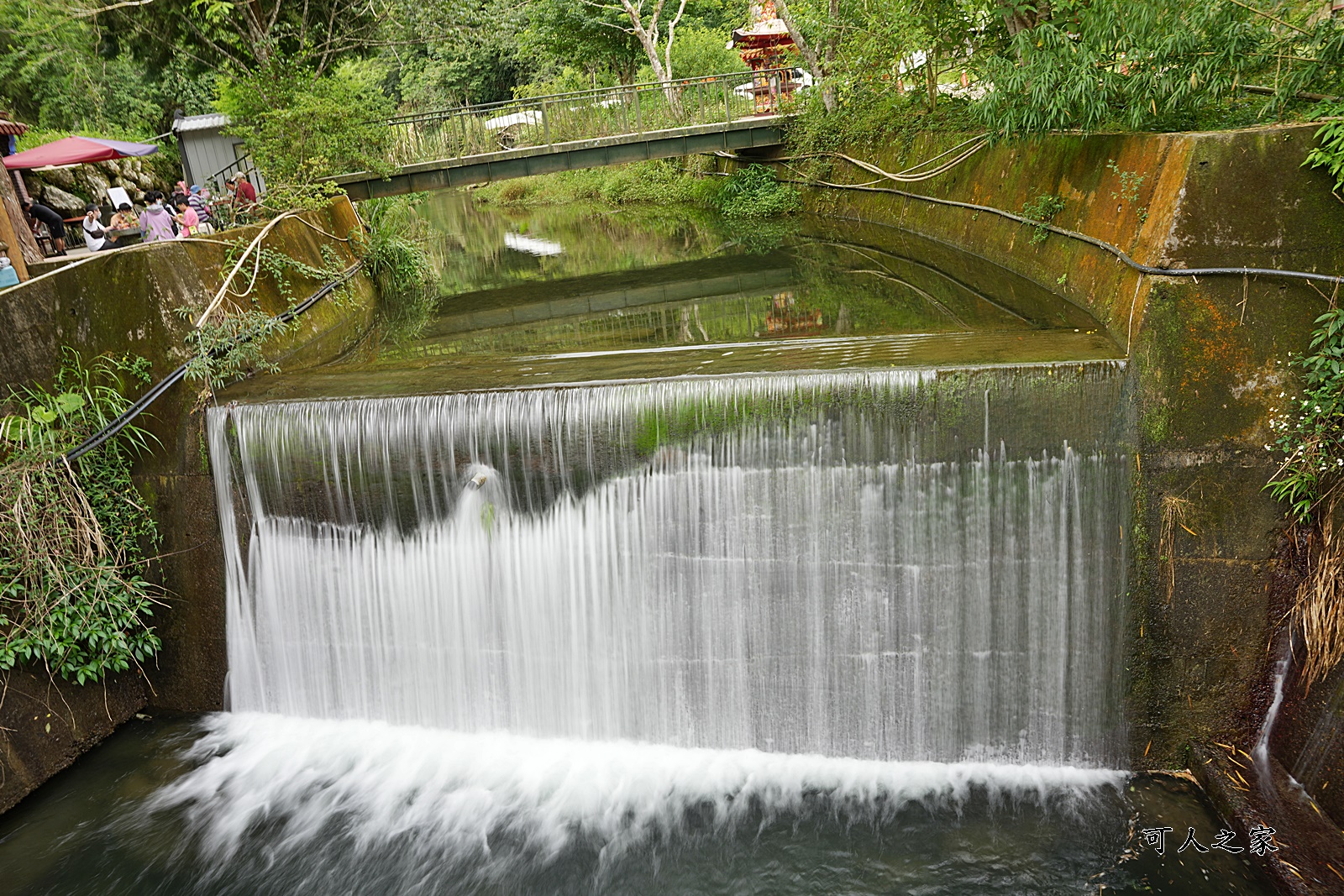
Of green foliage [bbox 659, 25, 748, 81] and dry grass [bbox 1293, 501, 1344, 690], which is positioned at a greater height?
green foliage [bbox 659, 25, 748, 81]

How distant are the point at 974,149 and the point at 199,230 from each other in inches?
458

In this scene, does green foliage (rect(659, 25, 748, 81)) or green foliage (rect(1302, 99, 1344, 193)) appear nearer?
green foliage (rect(1302, 99, 1344, 193))

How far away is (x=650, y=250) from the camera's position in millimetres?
19047

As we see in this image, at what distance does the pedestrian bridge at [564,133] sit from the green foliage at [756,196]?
1544 mm

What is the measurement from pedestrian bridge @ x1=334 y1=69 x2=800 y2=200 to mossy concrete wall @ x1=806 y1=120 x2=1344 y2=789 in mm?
14783

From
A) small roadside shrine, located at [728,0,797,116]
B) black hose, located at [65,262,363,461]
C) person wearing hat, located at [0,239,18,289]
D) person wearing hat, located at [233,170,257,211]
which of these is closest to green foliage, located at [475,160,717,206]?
small roadside shrine, located at [728,0,797,116]

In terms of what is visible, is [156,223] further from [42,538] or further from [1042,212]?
[1042,212]

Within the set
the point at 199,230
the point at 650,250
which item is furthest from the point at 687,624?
the point at 650,250

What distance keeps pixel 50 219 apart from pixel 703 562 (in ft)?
45.1

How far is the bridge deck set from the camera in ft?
61.8

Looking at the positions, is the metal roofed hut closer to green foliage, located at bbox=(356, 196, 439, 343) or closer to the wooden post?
green foliage, located at bbox=(356, 196, 439, 343)

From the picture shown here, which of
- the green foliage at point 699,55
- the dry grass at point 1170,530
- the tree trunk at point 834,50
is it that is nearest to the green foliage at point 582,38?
the green foliage at point 699,55

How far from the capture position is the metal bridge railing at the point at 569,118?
18.9 meters

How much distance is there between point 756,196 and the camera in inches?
935
